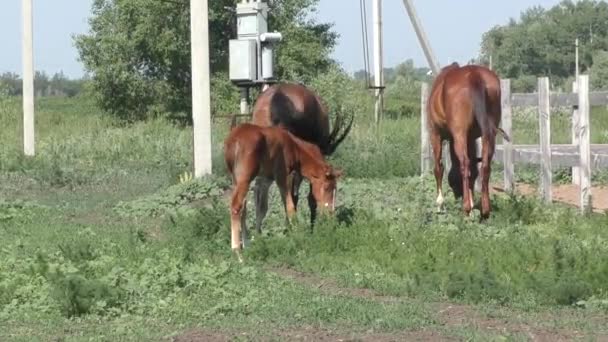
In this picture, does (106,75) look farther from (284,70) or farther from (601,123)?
(601,123)

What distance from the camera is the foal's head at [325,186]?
13953 mm

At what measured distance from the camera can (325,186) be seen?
14.0 m

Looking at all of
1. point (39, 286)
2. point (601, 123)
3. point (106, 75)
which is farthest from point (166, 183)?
point (106, 75)

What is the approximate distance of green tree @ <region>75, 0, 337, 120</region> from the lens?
156 feet

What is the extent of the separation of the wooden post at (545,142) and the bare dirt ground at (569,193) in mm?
406

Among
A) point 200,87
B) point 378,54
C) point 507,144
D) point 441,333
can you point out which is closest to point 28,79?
point 200,87

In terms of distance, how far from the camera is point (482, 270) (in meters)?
10.7

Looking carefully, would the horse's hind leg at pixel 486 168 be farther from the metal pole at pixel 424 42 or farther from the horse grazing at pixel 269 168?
the metal pole at pixel 424 42

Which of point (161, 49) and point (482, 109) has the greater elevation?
point (161, 49)

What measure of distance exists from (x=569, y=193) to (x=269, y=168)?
8.07 meters

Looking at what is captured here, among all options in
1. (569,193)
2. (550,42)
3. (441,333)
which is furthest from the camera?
(550,42)

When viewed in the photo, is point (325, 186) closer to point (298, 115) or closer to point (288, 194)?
point (288, 194)

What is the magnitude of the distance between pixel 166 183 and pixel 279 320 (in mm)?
13361

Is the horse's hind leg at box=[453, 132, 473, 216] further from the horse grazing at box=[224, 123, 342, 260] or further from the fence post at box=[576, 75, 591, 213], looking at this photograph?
the fence post at box=[576, 75, 591, 213]
